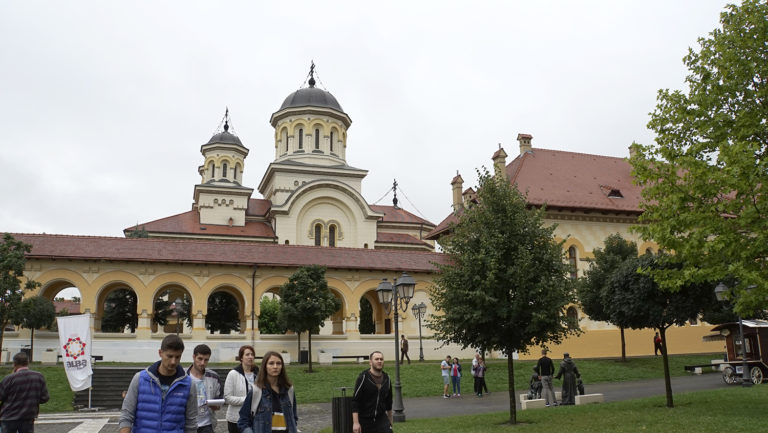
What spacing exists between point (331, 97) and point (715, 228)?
142 feet

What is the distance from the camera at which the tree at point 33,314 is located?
22.6 m

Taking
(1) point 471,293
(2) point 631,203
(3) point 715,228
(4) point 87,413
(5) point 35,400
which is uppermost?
(2) point 631,203

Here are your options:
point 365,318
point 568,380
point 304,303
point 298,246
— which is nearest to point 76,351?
point 304,303

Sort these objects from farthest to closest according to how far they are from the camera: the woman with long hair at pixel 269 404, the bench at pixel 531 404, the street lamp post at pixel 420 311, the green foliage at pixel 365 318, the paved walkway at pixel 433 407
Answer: the green foliage at pixel 365 318 < the street lamp post at pixel 420 311 < the bench at pixel 531 404 < the paved walkway at pixel 433 407 < the woman with long hair at pixel 269 404

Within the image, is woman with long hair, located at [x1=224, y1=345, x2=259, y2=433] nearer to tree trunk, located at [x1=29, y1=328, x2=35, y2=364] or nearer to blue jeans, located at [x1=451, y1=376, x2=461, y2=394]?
blue jeans, located at [x1=451, y1=376, x2=461, y2=394]

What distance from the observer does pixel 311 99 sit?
5138 centimetres

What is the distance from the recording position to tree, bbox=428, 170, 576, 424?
45.7ft

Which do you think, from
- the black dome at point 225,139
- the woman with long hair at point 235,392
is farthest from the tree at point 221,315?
the woman with long hair at point 235,392

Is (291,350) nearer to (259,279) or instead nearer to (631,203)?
(259,279)

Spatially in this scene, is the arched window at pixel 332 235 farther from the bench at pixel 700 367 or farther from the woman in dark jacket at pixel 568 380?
the woman in dark jacket at pixel 568 380

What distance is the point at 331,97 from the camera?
52.9 m

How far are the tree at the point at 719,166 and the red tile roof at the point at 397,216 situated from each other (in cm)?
4103

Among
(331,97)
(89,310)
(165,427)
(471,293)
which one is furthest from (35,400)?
(331,97)

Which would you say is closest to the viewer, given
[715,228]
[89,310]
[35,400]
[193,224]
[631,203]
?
[35,400]
